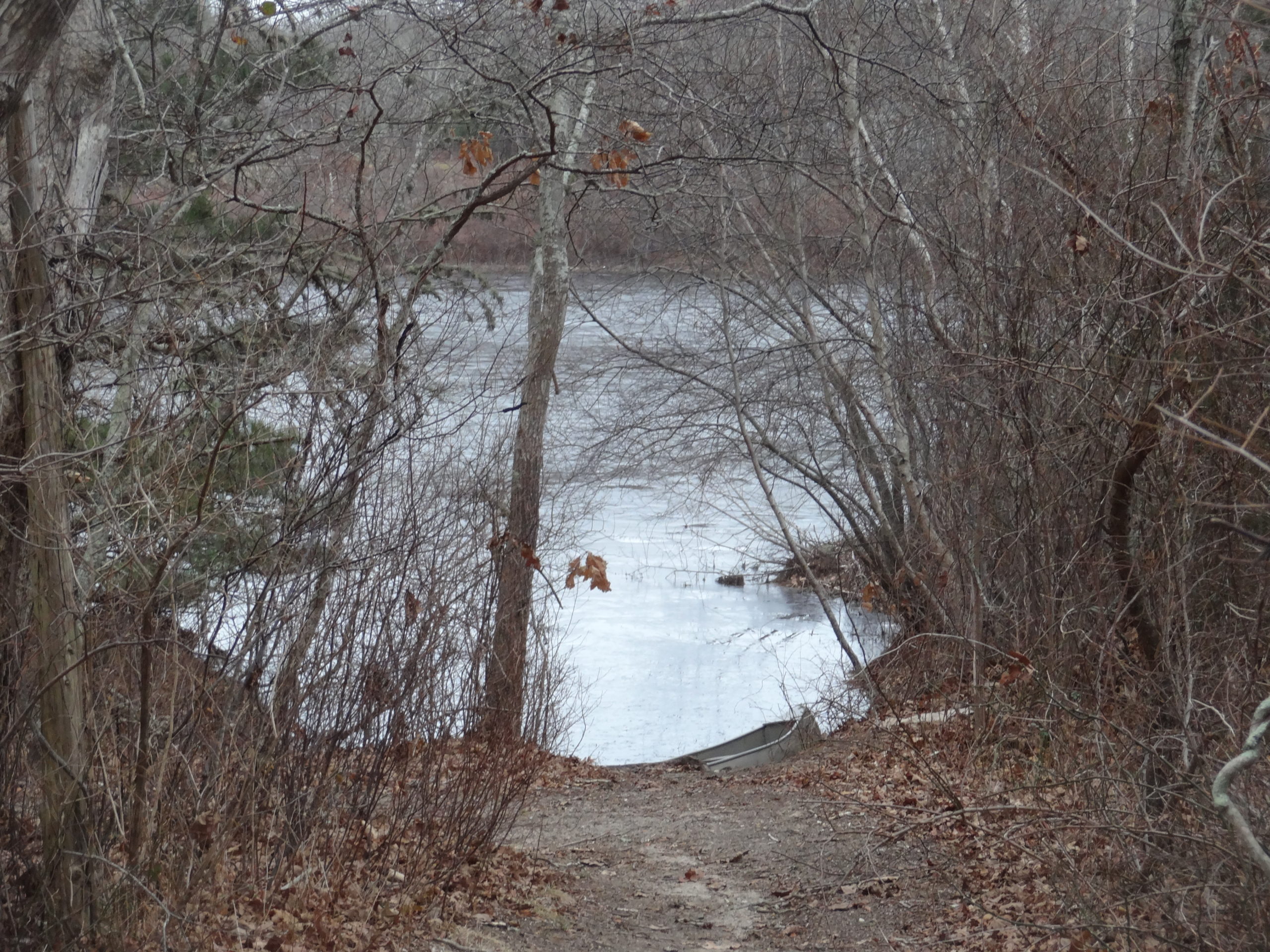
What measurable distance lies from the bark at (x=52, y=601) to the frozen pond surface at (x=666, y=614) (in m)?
6.97

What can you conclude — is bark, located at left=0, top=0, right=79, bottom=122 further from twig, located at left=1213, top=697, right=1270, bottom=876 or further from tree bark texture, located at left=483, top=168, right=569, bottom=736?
twig, located at left=1213, top=697, right=1270, bottom=876

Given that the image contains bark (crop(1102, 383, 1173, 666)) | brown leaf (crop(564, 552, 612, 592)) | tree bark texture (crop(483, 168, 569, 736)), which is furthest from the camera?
brown leaf (crop(564, 552, 612, 592))

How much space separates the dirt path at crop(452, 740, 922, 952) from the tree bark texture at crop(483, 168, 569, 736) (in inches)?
39.0

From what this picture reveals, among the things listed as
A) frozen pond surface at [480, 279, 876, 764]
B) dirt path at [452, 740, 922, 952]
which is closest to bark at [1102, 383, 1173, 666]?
dirt path at [452, 740, 922, 952]

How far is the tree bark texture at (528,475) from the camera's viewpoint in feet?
22.7

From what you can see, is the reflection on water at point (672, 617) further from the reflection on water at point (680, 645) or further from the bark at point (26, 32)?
the bark at point (26, 32)

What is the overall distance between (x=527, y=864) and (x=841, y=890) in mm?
1780

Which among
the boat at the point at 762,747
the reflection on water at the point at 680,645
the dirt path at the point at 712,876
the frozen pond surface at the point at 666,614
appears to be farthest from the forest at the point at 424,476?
the reflection on water at the point at 680,645

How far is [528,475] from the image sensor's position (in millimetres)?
10617

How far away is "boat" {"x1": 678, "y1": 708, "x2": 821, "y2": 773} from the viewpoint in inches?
476

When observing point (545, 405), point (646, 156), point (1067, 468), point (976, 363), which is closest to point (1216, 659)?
point (1067, 468)

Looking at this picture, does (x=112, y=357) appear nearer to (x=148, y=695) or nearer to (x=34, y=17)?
(x=148, y=695)

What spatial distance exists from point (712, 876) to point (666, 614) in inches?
456

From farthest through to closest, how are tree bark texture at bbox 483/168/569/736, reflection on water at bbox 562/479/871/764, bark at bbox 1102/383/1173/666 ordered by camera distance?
reflection on water at bbox 562/479/871/764 → tree bark texture at bbox 483/168/569/736 → bark at bbox 1102/383/1173/666
